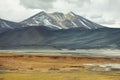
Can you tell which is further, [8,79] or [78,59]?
[78,59]

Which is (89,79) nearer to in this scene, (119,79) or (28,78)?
(119,79)

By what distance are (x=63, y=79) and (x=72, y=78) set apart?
6.44 feet

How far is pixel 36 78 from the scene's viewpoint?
4769cm

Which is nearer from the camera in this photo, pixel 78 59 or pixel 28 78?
pixel 28 78

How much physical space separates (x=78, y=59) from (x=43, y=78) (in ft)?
204

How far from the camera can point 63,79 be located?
4600cm

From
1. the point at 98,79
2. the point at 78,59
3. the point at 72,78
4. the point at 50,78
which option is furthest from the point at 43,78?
the point at 78,59

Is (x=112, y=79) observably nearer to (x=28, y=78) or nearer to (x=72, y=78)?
(x=72, y=78)

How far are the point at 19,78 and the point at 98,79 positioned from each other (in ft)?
36.7

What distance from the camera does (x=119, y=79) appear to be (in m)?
46.5

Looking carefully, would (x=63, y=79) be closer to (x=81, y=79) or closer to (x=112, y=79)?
(x=81, y=79)

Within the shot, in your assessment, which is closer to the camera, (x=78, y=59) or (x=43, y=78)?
(x=43, y=78)

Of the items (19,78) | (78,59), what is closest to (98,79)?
(19,78)

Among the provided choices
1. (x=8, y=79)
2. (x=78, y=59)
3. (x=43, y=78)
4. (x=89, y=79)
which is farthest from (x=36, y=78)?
(x=78, y=59)
